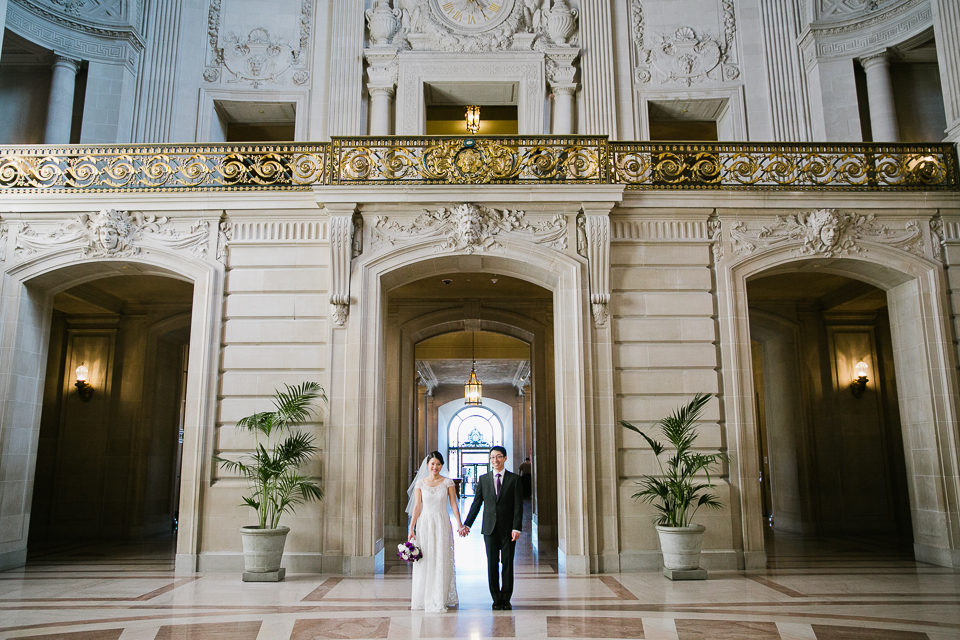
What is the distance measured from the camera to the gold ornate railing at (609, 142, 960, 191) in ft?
31.5

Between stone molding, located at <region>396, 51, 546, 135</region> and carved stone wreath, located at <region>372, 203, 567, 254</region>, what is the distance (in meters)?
3.87

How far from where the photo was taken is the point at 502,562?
647 centimetres

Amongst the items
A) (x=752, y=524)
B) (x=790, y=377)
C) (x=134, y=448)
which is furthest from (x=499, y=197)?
(x=134, y=448)

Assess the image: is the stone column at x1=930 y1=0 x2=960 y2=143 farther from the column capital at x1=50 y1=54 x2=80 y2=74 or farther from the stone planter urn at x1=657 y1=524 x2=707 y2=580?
the column capital at x1=50 y1=54 x2=80 y2=74

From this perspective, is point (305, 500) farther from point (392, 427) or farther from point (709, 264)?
point (709, 264)

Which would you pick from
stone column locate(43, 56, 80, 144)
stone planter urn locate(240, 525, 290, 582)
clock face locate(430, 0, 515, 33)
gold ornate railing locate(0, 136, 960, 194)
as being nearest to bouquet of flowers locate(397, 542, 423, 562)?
stone planter urn locate(240, 525, 290, 582)

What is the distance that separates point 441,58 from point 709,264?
6689mm

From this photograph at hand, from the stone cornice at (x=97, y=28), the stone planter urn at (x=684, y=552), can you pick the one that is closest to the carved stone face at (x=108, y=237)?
the stone cornice at (x=97, y=28)

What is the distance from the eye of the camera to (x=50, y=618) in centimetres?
621

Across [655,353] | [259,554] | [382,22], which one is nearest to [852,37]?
[655,353]

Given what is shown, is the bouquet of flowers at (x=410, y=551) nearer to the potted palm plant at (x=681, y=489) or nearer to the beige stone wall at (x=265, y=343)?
the beige stone wall at (x=265, y=343)

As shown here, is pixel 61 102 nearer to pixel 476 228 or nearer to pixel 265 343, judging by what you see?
pixel 265 343

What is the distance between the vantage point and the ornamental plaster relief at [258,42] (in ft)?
43.7

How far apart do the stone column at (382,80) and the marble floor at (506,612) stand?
8208mm
